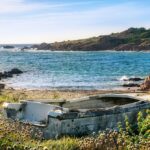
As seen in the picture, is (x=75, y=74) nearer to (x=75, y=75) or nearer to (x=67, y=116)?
(x=75, y=75)

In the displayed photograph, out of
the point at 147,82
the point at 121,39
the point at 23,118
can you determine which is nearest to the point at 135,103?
the point at 23,118

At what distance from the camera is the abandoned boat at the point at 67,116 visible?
48.5ft

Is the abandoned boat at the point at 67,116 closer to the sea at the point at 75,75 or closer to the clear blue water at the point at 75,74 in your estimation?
the sea at the point at 75,75

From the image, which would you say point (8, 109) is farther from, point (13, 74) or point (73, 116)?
point (13, 74)

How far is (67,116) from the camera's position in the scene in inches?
587

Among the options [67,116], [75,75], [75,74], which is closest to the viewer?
[67,116]

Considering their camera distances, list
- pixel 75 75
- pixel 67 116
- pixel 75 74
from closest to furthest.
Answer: pixel 67 116
pixel 75 75
pixel 75 74

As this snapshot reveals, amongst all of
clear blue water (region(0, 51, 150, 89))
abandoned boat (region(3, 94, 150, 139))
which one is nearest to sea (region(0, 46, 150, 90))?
clear blue water (region(0, 51, 150, 89))

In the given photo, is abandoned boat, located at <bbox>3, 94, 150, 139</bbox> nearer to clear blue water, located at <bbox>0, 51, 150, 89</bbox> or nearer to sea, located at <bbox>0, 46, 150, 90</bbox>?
sea, located at <bbox>0, 46, 150, 90</bbox>

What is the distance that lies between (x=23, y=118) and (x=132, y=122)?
12.1ft

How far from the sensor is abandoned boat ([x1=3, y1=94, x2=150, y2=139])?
1477cm

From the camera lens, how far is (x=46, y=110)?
16.2m

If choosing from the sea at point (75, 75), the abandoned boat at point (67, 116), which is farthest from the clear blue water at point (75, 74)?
the abandoned boat at point (67, 116)

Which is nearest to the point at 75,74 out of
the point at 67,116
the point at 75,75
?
the point at 75,75
